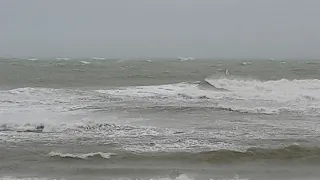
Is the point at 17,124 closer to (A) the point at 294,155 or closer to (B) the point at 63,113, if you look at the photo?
(B) the point at 63,113

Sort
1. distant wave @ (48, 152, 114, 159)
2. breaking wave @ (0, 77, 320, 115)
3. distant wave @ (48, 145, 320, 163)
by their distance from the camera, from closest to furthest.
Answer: distant wave @ (48, 145, 320, 163) → distant wave @ (48, 152, 114, 159) → breaking wave @ (0, 77, 320, 115)

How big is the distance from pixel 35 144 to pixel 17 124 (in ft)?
9.82

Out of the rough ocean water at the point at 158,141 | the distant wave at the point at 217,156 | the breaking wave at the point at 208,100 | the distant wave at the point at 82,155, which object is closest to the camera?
the rough ocean water at the point at 158,141

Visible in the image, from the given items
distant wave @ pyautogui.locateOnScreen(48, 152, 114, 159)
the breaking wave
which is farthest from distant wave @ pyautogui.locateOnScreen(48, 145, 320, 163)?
the breaking wave

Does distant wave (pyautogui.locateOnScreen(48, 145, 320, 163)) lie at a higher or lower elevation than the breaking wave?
lower

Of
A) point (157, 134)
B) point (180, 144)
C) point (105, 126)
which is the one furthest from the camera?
point (105, 126)

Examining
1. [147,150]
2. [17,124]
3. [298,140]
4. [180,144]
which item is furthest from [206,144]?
[17,124]

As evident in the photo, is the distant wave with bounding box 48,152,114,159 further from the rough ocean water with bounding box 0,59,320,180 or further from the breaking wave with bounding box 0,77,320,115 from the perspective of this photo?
the breaking wave with bounding box 0,77,320,115

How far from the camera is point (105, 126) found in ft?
46.4

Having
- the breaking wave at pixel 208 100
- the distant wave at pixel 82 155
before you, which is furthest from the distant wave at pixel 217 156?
the breaking wave at pixel 208 100

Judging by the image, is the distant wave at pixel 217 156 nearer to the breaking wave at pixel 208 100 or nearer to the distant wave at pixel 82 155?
the distant wave at pixel 82 155

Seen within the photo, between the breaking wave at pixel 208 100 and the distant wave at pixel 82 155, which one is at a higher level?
the breaking wave at pixel 208 100

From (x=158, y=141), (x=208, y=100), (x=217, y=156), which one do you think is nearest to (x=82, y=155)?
(x=158, y=141)

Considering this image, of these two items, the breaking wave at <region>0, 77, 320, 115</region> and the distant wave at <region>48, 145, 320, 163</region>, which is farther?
the breaking wave at <region>0, 77, 320, 115</region>
